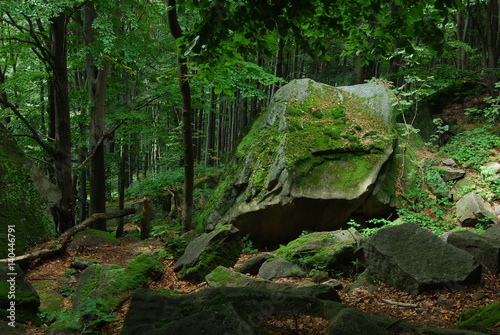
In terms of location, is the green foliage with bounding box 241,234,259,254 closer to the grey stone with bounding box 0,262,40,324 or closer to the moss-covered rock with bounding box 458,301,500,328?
the grey stone with bounding box 0,262,40,324

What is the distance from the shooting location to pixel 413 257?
390cm

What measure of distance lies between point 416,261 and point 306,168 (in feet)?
13.2

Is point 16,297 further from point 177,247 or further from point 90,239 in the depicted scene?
point 90,239

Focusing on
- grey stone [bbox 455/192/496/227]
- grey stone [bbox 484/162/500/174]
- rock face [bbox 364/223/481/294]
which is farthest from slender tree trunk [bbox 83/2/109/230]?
grey stone [bbox 484/162/500/174]

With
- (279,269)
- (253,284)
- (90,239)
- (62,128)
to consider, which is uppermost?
(62,128)

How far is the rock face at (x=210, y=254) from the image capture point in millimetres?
5211

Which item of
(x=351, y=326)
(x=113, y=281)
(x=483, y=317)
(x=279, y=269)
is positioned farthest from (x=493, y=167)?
(x=113, y=281)

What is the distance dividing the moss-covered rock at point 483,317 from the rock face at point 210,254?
3595 mm

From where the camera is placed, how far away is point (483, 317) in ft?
8.70

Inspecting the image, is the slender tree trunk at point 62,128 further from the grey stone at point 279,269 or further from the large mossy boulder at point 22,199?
the grey stone at point 279,269

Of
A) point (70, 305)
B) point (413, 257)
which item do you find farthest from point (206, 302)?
point (70, 305)

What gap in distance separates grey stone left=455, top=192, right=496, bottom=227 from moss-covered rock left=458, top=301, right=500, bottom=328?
4.44 metres

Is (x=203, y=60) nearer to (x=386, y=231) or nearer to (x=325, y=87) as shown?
(x=386, y=231)

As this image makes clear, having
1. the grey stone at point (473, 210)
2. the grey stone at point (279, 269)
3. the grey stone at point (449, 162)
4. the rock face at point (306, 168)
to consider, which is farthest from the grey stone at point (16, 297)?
the grey stone at point (449, 162)
